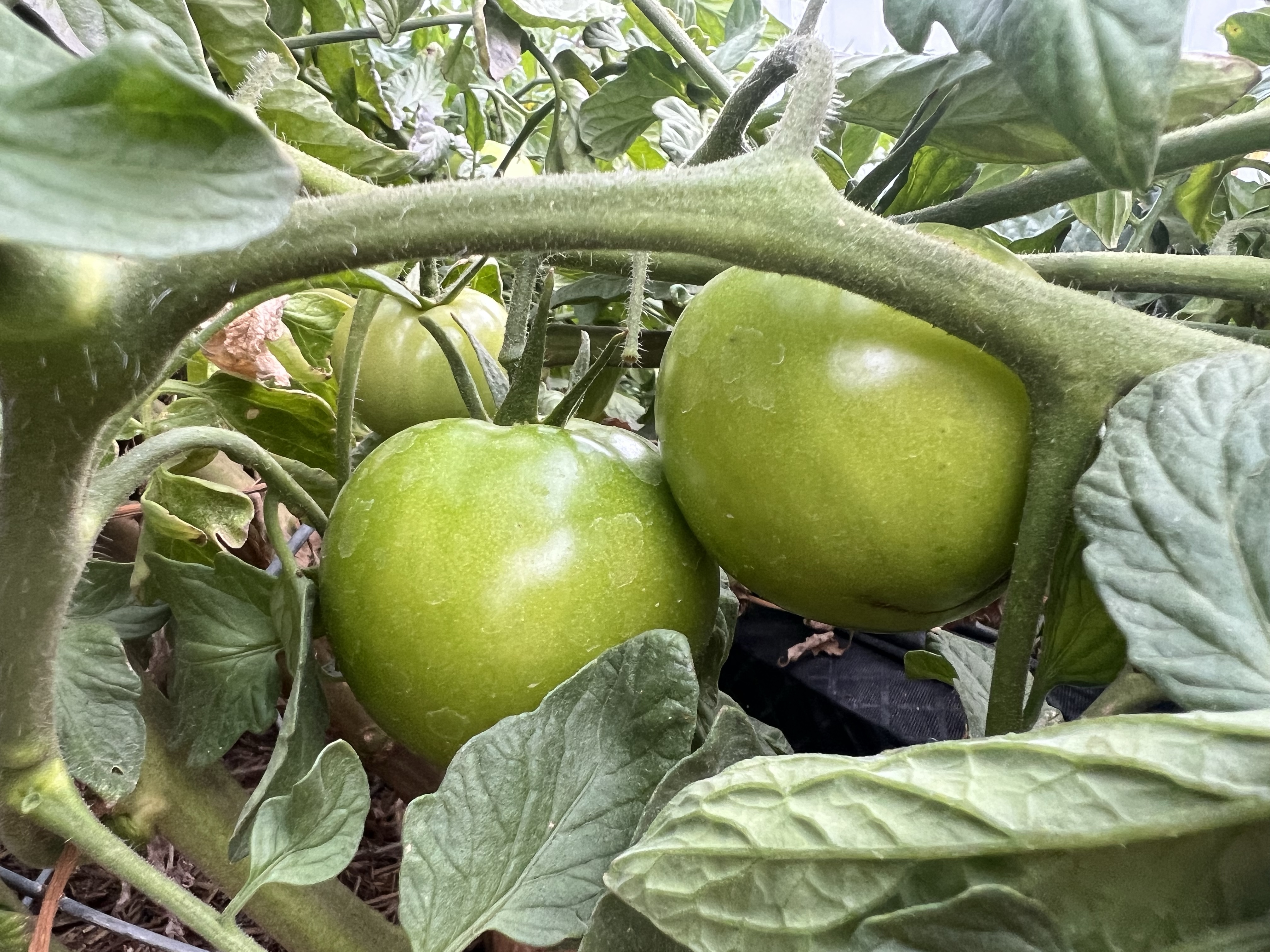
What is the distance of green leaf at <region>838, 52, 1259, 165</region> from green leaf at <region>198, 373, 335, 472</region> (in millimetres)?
427

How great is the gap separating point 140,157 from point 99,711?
0.32 m

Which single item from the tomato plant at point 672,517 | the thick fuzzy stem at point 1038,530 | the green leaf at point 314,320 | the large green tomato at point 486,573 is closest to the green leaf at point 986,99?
the tomato plant at point 672,517

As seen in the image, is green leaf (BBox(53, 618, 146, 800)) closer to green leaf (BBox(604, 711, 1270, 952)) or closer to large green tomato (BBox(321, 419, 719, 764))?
large green tomato (BBox(321, 419, 719, 764))

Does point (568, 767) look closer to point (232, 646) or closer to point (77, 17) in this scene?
point (232, 646)

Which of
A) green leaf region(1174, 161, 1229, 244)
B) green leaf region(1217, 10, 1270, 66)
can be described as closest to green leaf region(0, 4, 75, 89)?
green leaf region(1174, 161, 1229, 244)

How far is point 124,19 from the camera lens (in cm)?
41

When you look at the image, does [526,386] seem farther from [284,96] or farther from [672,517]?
[284,96]

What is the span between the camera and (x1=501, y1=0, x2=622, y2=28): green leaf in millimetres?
761

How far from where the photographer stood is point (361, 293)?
606 millimetres

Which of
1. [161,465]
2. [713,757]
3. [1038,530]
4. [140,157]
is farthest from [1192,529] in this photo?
[161,465]

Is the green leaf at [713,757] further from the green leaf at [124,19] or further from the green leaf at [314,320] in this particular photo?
the green leaf at [314,320]

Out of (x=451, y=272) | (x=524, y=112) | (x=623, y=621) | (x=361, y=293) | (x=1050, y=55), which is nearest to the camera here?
(x=1050, y=55)

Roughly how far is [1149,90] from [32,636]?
405mm

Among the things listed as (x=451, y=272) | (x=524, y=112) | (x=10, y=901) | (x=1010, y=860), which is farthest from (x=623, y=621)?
(x=524, y=112)
